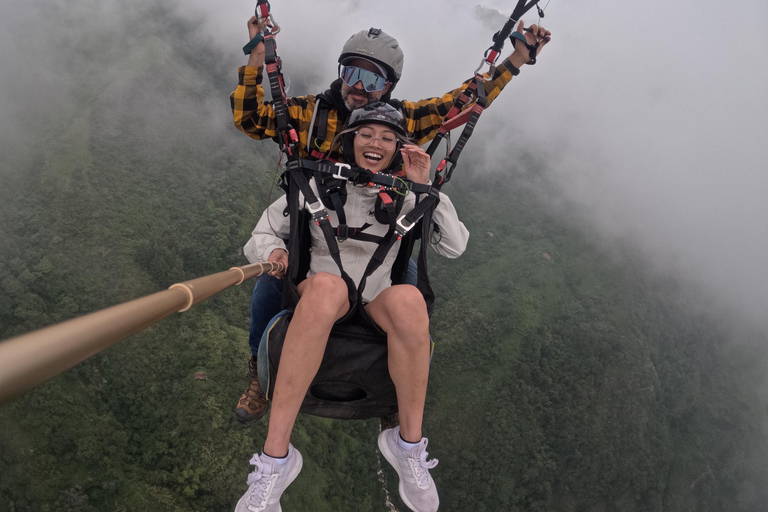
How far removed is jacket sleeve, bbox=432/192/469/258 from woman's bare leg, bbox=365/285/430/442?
23.6 inches

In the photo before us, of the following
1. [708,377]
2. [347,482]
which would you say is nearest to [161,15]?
[347,482]

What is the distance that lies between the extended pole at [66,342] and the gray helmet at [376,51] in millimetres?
3256

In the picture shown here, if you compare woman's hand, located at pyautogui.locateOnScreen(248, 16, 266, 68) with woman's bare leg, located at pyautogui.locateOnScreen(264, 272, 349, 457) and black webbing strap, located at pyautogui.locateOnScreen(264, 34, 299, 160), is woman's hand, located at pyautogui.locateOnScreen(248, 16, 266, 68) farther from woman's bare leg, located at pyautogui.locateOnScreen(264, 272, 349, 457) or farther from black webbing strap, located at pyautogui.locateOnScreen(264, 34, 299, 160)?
woman's bare leg, located at pyautogui.locateOnScreen(264, 272, 349, 457)

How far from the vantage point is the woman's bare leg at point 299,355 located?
3020 mm

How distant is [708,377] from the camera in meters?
76.6

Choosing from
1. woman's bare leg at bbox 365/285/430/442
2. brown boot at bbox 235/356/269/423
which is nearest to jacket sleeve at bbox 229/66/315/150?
woman's bare leg at bbox 365/285/430/442

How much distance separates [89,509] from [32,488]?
13.0 ft

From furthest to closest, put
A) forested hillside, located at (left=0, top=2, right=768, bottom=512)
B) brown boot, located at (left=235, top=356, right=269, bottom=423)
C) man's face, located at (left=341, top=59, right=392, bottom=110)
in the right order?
1. forested hillside, located at (left=0, top=2, right=768, bottom=512)
2. brown boot, located at (left=235, top=356, right=269, bottom=423)
3. man's face, located at (left=341, top=59, right=392, bottom=110)

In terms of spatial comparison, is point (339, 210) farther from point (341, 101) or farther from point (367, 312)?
point (341, 101)

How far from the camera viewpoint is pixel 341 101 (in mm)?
4055

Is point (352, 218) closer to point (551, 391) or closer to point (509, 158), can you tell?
point (551, 391)

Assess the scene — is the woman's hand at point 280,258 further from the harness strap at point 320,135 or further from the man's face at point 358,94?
the man's face at point 358,94

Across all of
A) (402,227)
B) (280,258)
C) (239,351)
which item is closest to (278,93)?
(280,258)

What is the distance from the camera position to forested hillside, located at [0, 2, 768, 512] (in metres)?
33.0
